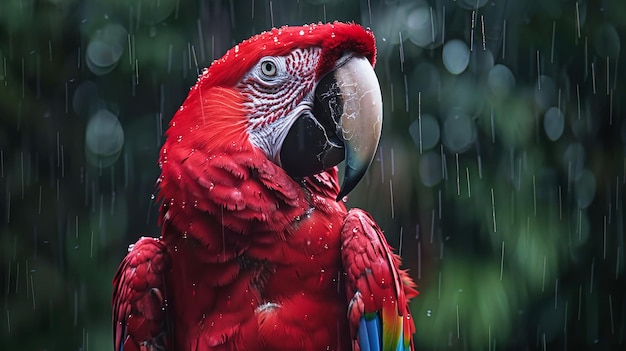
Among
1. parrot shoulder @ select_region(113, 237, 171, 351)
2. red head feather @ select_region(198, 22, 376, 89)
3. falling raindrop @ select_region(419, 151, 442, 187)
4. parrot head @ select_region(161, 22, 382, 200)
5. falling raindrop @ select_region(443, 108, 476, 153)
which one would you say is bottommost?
parrot shoulder @ select_region(113, 237, 171, 351)

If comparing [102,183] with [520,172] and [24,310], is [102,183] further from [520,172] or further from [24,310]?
[520,172]

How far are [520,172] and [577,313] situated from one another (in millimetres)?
598

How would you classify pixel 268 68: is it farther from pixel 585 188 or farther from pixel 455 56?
pixel 585 188

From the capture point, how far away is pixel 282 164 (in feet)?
4.33

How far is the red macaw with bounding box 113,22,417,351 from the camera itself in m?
1.25

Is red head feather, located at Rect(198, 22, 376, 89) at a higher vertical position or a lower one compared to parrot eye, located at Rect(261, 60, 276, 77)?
higher

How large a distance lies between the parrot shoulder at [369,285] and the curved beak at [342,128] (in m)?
0.09

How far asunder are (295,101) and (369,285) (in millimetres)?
388

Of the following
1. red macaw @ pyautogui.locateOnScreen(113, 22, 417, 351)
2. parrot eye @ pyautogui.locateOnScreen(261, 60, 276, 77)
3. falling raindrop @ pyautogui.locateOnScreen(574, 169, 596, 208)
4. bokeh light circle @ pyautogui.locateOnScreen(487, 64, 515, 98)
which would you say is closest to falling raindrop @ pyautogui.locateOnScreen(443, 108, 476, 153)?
bokeh light circle @ pyautogui.locateOnScreen(487, 64, 515, 98)

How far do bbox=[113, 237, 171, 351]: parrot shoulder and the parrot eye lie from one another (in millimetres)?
410

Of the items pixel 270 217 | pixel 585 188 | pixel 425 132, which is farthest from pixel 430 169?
pixel 270 217

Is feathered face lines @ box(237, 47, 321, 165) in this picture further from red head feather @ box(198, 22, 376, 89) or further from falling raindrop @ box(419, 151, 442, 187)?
falling raindrop @ box(419, 151, 442, 187)

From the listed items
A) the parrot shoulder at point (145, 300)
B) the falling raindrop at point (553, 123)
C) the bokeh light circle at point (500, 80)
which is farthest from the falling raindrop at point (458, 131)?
the parrot shoulder at point (145, 300)

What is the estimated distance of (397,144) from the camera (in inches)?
90.6
